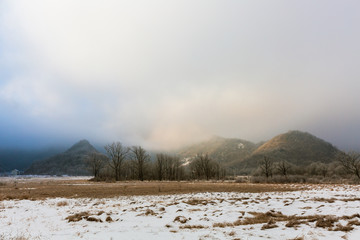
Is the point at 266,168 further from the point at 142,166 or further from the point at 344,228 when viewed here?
the point at 344,228

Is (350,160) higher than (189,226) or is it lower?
lower

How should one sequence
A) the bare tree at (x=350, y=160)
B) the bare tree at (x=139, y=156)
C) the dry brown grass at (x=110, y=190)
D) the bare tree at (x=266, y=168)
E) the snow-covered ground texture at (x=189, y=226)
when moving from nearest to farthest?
the snow-covered ground texture at (x=189, y=226) < the dry brown grass at (x=110, y=190) < the bare tree at (x=350, y=160) < the bare tree at (x=266, y=168) < the bare tree at (x=139, y=156)

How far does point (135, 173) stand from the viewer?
403ft

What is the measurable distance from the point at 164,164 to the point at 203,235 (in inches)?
4786

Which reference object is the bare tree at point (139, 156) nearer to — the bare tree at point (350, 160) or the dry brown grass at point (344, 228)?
the bare tree at point (350, 160)

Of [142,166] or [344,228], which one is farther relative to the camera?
[142,166]

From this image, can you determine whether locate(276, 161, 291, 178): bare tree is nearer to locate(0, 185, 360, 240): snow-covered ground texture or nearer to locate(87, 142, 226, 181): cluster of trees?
locate(87, 142, 226, 181): cluster of trees

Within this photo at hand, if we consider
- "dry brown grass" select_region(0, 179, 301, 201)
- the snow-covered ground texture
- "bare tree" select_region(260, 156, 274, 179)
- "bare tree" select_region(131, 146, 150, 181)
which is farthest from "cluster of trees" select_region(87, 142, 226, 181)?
the snow-covered ground texture

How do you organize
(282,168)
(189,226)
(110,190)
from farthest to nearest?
1. (282,168)
2. (110,190)
3. (189,226)

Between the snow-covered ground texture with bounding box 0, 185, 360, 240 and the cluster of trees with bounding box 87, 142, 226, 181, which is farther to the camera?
the cluster of trees with bounding box 87, 142, 226, 181

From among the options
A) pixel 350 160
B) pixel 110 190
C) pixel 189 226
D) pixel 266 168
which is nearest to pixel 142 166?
pixel 266 168

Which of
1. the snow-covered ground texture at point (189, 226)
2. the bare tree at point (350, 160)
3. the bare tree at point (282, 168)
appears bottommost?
the bare tree at point (282, 168)

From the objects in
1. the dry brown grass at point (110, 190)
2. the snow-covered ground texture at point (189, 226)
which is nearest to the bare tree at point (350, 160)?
the dry brown grass at point (110, 190)

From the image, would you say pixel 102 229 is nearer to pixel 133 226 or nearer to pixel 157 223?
pixel 133 226
